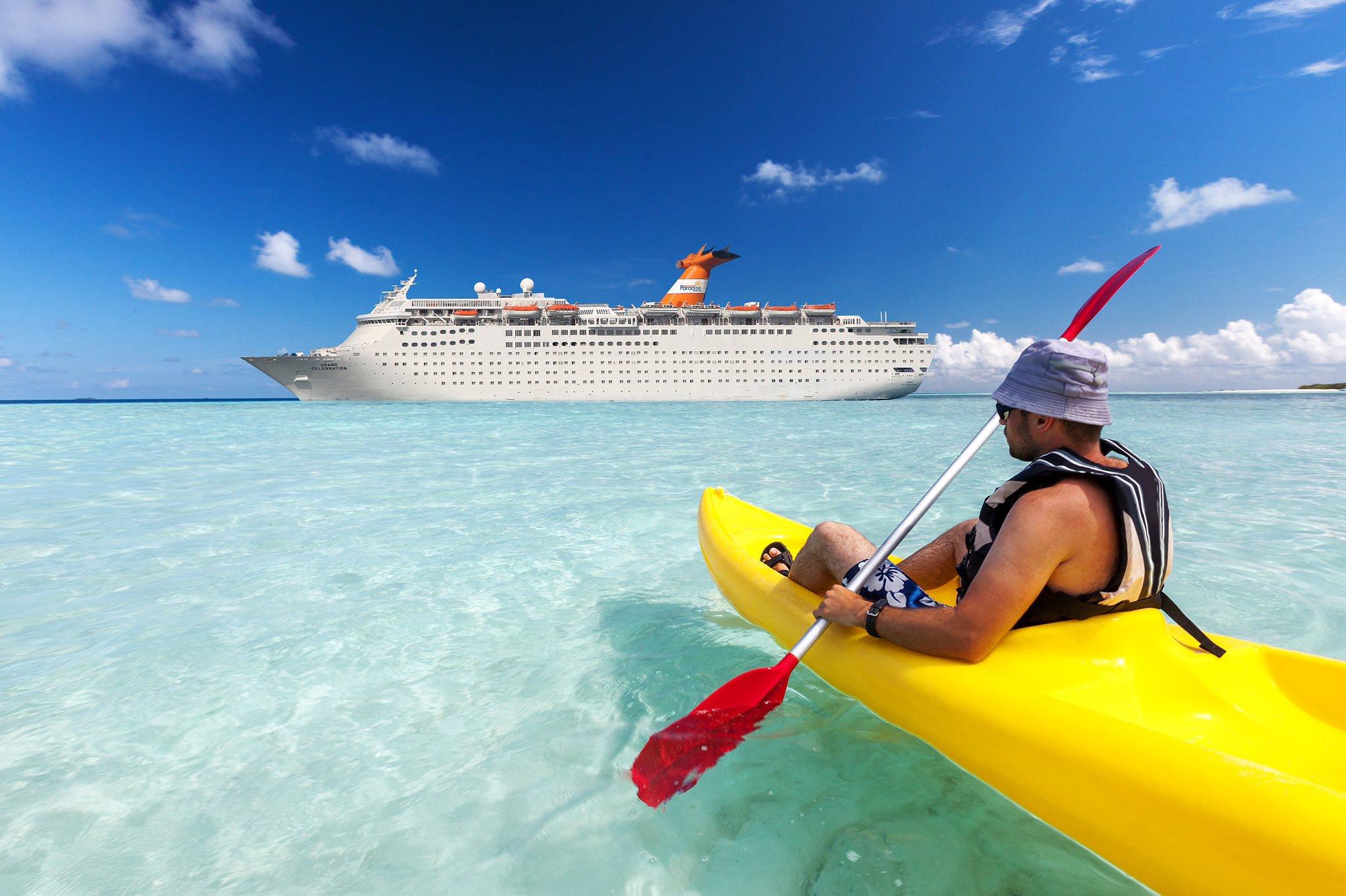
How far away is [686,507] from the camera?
6.45 meters

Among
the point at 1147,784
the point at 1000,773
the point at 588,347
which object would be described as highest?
the point at 588,347

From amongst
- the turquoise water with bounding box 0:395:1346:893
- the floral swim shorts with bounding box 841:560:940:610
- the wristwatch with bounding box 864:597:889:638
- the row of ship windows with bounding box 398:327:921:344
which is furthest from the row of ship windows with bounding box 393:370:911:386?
the wristwatch with bounding box 864:597:889:638

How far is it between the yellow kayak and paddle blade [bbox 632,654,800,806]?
0.34 m

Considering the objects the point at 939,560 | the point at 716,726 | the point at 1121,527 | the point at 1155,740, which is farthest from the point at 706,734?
the point at 1121,527

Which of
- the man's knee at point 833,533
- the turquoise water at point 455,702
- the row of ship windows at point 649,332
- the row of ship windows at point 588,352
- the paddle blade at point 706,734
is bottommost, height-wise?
the turquoise water at point 455,702

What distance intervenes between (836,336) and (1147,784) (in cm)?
4118

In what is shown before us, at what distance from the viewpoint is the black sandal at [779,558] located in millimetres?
2605

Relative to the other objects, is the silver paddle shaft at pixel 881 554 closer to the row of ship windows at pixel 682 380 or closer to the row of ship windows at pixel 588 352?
the row of ship windows at pixel 588 352

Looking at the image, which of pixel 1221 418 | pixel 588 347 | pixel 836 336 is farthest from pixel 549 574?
pixel 836 336

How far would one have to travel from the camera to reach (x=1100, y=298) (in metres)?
2.33

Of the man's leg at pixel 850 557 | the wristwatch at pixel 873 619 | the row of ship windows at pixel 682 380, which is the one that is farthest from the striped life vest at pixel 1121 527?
the row of ship windows at pixel 682 380

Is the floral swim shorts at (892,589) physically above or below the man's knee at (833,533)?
A: below

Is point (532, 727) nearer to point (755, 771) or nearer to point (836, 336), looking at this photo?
point (755, 771)

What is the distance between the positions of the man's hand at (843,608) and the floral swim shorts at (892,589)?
0.07 meters
